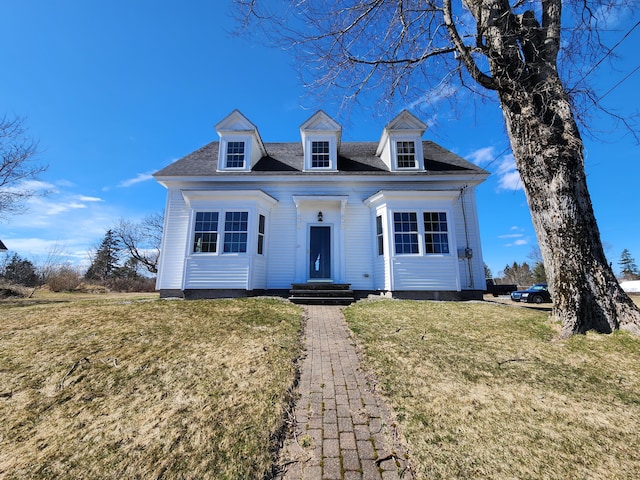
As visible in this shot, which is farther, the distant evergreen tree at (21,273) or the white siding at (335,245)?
the distant evergreen tree at (21,273)

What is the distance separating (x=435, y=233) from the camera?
10211 mm

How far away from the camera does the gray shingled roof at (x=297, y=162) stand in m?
11.5

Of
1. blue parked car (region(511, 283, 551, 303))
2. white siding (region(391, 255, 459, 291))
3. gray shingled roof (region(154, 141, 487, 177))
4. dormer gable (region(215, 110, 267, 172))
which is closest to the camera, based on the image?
white siding (region(391, 255, 459, 291))

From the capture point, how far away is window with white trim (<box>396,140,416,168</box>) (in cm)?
1185

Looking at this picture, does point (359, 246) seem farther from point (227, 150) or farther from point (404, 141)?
point (227, 150)

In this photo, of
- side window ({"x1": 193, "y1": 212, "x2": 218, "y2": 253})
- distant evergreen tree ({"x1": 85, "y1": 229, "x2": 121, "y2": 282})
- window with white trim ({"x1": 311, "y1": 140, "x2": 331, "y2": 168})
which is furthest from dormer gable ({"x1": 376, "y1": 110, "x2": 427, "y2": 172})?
distant evergreen tree ({"x1": 85, "y1": 229, "x2": 121, "y2": 282})

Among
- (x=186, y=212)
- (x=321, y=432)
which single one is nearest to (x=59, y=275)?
(x=186, y=212)

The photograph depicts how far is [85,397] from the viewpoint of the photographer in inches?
122

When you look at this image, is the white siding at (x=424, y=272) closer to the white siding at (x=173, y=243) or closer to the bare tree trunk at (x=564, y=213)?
the bare tree trunk at (x=564, y=213)

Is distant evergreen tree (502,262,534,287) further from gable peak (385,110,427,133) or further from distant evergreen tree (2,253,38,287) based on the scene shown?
distant evergreen tree (2,253,38,287)

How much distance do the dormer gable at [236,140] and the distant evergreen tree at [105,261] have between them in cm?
2709

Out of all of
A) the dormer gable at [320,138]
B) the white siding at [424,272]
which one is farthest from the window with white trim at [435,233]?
the dormer gable at [320,138]

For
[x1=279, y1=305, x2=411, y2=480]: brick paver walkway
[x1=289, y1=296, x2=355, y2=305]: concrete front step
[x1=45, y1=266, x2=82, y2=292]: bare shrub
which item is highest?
[x1=45, y1=266, x2=82, y2=292]: bare shrub

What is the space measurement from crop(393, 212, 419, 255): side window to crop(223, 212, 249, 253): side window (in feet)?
19.5
